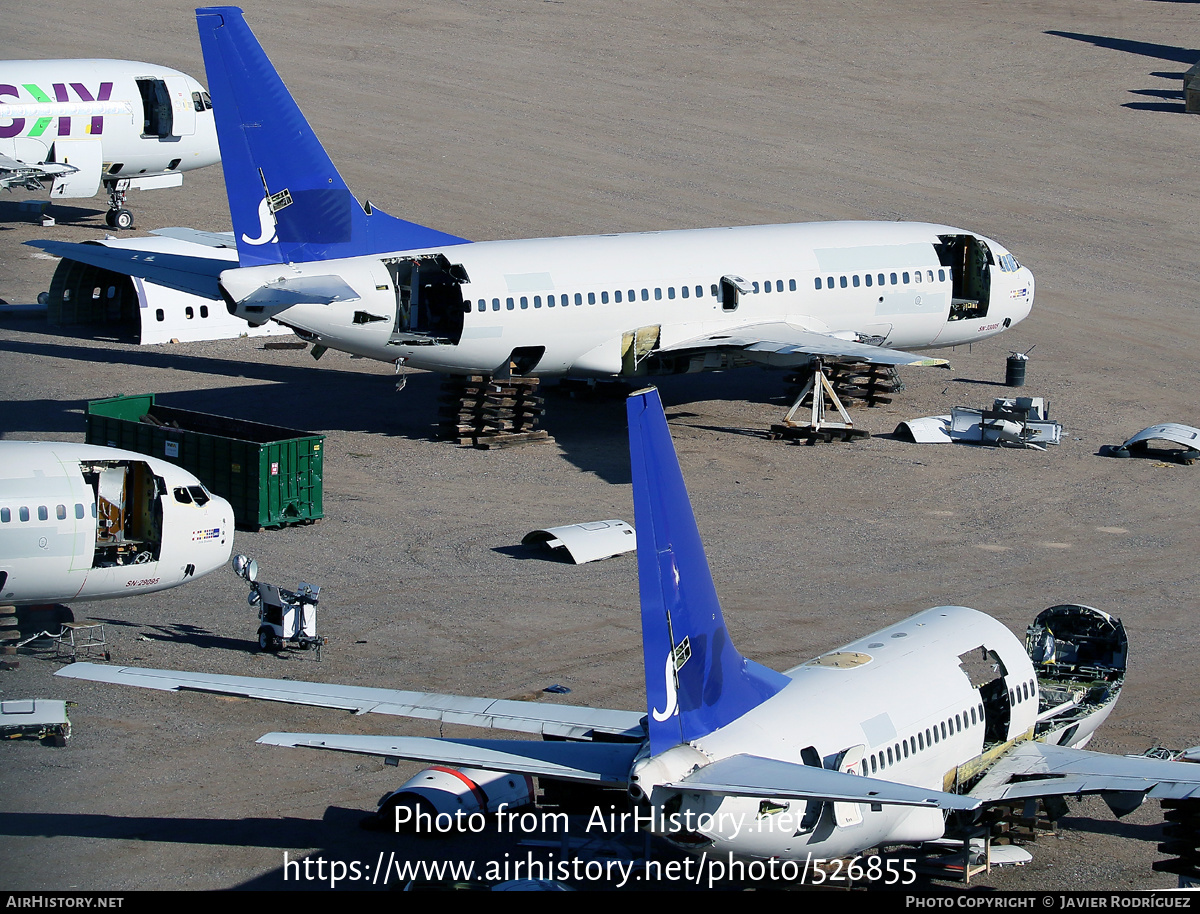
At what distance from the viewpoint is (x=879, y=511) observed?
41250mm

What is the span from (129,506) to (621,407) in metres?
19.0

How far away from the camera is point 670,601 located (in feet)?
63.0

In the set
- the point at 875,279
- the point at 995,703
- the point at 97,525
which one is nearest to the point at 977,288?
the point at 875,279

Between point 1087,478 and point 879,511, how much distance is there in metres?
6.72

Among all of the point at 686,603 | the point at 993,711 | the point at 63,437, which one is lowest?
the point at 63,437

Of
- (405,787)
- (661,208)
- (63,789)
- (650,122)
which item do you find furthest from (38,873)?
(650,122)

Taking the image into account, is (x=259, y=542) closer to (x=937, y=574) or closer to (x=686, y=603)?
(x=937, y=574)

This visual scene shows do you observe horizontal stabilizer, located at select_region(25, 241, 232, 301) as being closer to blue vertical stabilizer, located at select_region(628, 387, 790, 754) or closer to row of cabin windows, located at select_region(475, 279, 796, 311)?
row of cabin windows, located at select_region(475, 279, 796, 311)

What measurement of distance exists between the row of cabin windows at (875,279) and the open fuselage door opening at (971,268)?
1329 mm

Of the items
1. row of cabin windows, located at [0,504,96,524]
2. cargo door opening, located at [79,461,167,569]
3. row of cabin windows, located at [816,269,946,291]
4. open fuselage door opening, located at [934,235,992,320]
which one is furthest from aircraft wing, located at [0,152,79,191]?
row of cabin windows, located at [0,504,96,524]

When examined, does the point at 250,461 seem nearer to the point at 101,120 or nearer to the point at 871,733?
the point at 871,733

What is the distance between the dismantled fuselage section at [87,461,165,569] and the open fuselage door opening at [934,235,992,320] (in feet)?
85.2

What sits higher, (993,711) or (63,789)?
(993,711)

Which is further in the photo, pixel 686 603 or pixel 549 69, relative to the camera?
pixel 549 69
